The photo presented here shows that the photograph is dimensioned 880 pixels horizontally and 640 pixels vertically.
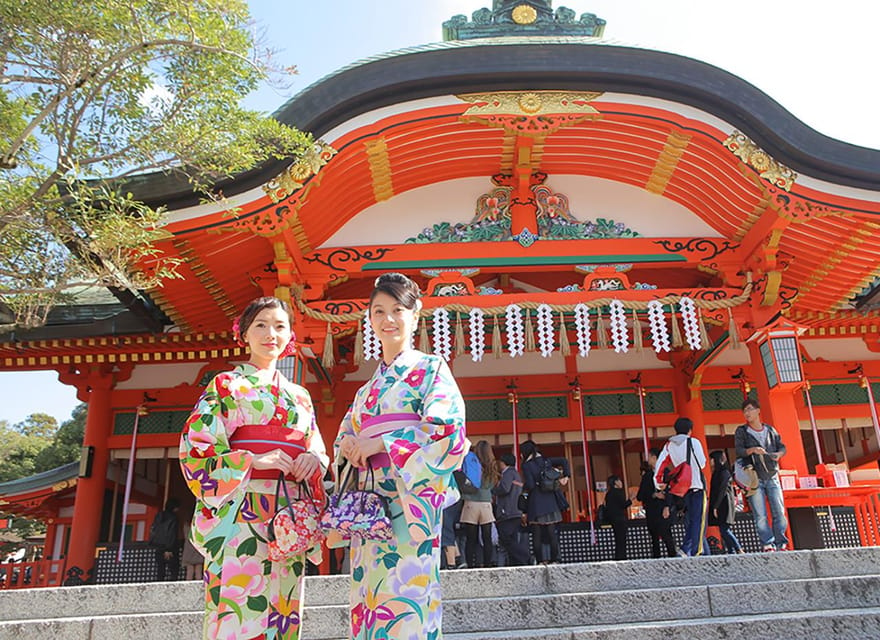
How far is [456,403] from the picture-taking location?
2.56 metres

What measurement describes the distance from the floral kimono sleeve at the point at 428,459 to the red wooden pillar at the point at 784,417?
19.4 ft

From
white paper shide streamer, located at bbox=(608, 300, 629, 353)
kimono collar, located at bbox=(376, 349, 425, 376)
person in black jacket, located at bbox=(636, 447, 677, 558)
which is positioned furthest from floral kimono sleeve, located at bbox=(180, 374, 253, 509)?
white paper shide streamer, located at bbox=(608, 300, 629, 353)

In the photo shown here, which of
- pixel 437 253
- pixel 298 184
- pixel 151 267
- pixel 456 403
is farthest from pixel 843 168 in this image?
pixel 151 267

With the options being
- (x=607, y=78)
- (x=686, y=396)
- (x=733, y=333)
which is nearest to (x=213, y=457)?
(x=607, y=78)

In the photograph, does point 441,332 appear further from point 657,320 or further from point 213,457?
point 213,457

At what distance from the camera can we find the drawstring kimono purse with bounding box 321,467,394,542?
2.36 m

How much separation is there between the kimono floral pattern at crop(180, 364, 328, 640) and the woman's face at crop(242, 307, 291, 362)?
22cm

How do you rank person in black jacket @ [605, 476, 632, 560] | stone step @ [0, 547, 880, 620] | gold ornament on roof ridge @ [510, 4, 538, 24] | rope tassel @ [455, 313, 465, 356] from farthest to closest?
gold ornament on roof ridge @ [510, 4, 538, 24] → person in black jacket @ [605, 476, 632, 560] → rope tassel @ [455, 313, 465, 356] → stone step @ [0, 547, 880, 620]

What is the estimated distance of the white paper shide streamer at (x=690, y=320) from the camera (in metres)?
7.80

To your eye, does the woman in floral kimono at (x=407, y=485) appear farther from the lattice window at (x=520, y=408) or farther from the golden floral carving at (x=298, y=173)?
the lattice window at (x=520, y=408)

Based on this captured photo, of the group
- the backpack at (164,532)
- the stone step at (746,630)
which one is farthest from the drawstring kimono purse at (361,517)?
the backpack at (164,532)

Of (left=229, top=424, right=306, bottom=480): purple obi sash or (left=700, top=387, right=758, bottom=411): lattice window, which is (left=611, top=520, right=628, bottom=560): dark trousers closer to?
(left=700, top=387, right=758, bottom=411): lattice window

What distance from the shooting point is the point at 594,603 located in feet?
13.4

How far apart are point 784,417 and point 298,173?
221 inches
